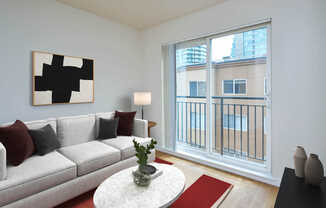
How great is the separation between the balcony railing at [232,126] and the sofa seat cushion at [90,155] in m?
1.69

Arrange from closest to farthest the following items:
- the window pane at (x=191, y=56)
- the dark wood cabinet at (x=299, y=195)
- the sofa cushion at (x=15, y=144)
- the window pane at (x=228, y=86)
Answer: the dark wood cabinet at (x=299, y=195), the sofa cushion at (x=15, y=144), the window pane at (x=228, y=86), the window pane at (x=191, y=56)

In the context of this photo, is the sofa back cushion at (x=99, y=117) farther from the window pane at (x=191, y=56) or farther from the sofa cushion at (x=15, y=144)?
the window pane at (x=191, y=56)

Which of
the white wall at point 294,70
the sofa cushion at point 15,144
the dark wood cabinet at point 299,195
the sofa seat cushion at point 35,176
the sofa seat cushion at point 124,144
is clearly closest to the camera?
the dark wood cabinet at point 299,195

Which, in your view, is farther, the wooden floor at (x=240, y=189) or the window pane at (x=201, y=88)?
the window pane at (x=201, y=88)

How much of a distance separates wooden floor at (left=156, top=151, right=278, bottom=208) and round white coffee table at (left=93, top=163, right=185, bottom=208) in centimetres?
74

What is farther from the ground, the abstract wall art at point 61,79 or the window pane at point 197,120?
the abstract wall art at point 61,79

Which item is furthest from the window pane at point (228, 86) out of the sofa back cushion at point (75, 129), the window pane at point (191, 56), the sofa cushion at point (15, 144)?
the sofa cushion at point (15, 144)

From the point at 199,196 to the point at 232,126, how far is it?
57.4 inches

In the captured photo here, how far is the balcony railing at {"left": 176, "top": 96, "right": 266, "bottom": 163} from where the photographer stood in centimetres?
273

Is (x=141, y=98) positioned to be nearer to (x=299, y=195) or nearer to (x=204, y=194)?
(x=204, y=194)

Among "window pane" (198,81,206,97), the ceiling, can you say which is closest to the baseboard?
"window pane" (198,81,206,97)

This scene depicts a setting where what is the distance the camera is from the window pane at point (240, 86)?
269 centimetres

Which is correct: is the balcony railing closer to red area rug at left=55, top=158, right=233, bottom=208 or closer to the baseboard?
the baseboard

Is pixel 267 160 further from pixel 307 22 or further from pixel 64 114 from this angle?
pixel 64 114
